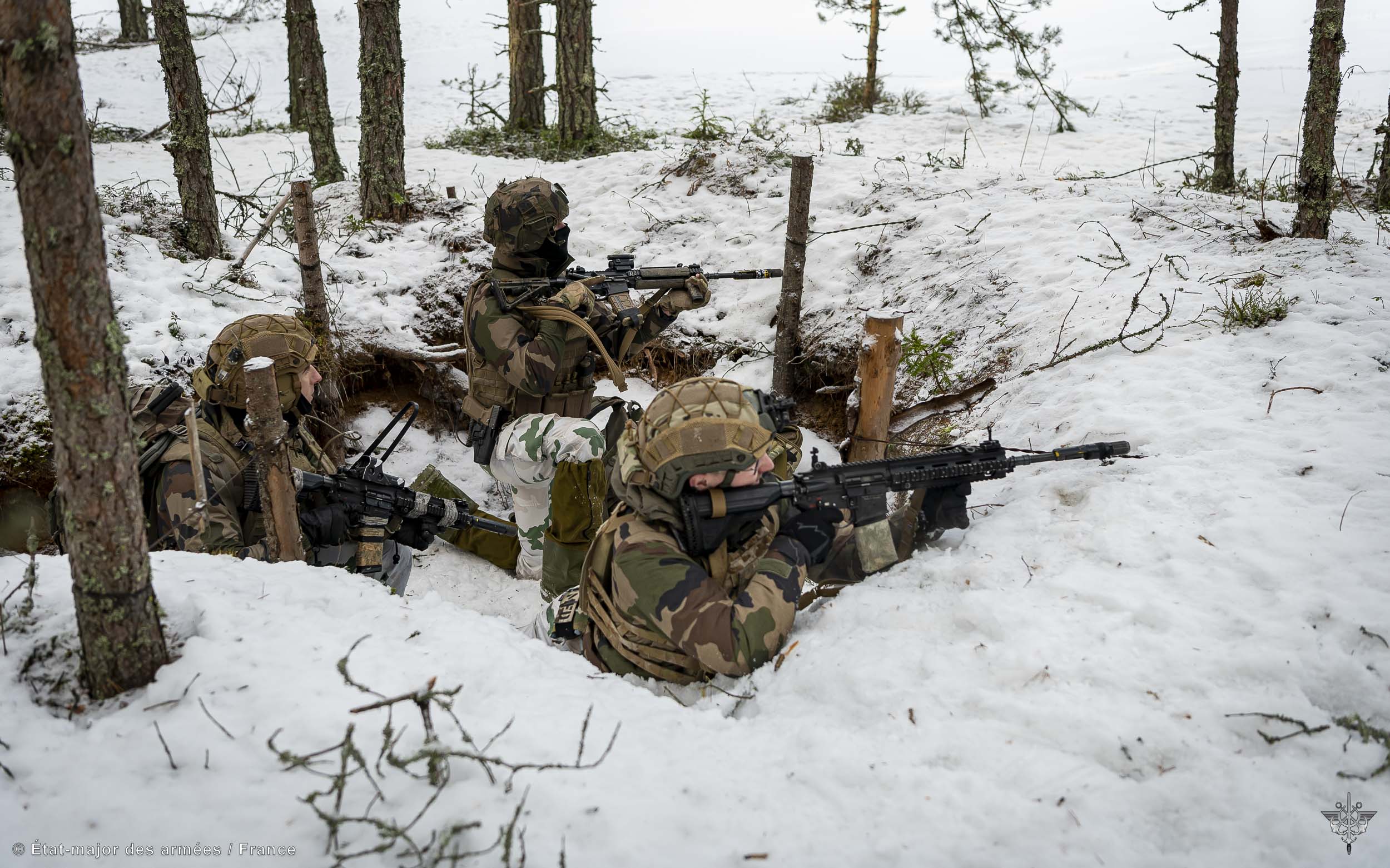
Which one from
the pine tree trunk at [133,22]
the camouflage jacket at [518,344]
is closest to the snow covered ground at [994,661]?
the camouflage jacket at [518,344]

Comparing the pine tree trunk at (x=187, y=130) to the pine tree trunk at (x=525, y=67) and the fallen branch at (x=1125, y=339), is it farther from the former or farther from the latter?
the fallen branch at (x=1125, y=339)

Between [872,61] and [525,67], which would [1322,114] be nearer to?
[872,61]

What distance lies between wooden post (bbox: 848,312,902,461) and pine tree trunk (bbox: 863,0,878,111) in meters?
7.85

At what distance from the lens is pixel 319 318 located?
6.09 metres

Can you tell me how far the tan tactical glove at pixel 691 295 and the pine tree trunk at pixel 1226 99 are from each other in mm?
5223

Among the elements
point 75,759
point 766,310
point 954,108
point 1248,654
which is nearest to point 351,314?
point 766,310

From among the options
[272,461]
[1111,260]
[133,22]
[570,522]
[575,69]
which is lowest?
[570,522]

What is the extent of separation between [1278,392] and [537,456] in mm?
3876

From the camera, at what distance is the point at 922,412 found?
506 cm

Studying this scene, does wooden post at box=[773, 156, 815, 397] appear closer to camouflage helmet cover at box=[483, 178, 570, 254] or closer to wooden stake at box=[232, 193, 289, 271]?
camouflage helmet cover at box=[483, 178, 570, 254]

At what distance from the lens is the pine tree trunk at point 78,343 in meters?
1.55

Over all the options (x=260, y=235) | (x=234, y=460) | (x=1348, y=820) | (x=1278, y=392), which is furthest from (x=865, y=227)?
(x=1348, y=820)

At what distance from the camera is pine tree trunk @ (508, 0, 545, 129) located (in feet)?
33.6

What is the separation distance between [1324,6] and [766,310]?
4.05 meters
